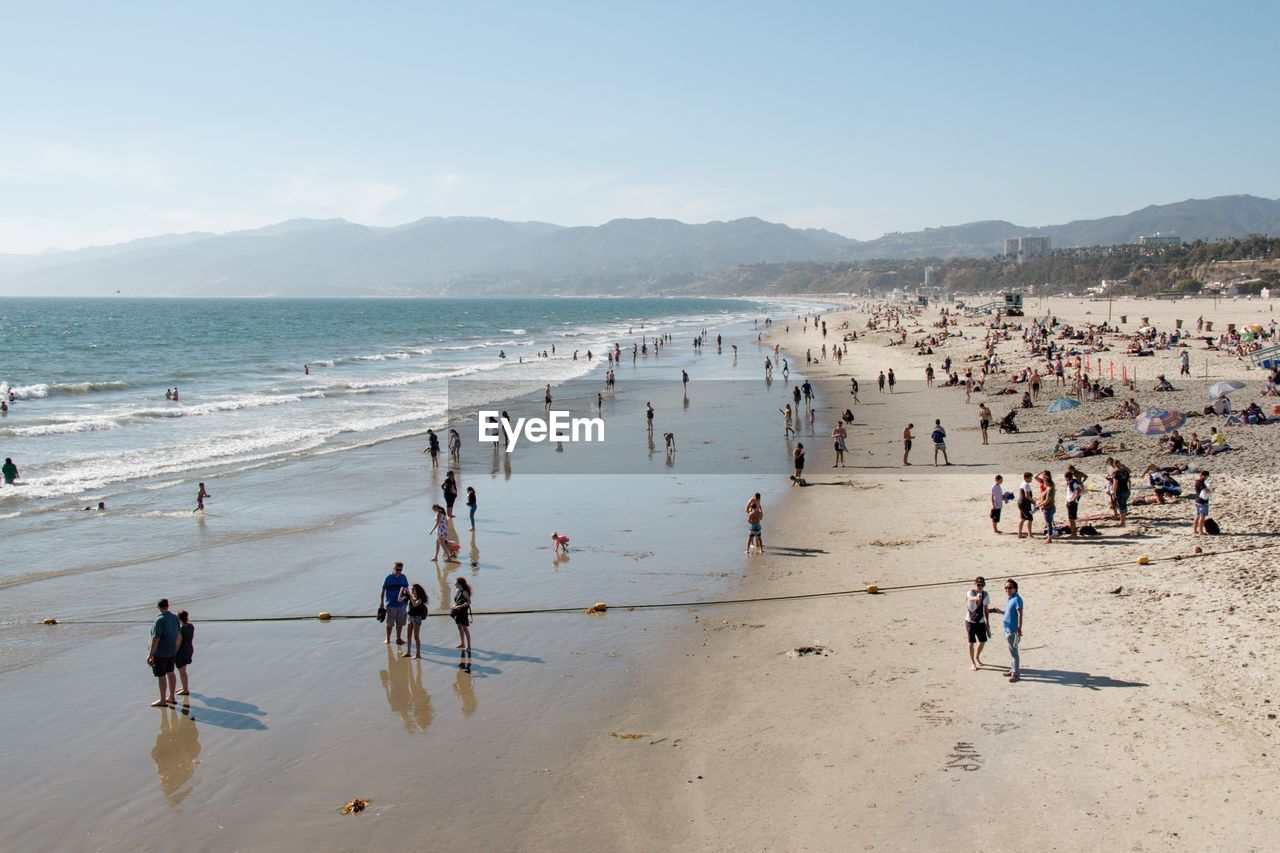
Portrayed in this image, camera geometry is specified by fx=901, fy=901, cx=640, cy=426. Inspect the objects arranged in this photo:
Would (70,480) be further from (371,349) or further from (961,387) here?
(371,349)

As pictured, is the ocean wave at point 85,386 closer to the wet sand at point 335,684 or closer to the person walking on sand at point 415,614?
the wet sand at point 335,684

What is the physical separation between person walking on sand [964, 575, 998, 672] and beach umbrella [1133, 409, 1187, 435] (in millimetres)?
14892

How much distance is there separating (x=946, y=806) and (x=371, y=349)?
80.3m

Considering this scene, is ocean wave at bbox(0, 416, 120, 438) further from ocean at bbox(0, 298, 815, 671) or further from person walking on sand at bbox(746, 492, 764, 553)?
person walking on sand at bbox(746, 492, 764, 553)

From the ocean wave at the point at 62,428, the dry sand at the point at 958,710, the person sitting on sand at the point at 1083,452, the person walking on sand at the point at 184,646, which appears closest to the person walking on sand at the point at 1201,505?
the dry sand at the point at 958,710

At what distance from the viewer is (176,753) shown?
9789 millimetres

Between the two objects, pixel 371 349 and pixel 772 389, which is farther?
pixel 371 349

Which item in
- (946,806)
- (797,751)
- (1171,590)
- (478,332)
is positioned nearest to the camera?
(946,806)

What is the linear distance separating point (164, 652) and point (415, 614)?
3.04 m

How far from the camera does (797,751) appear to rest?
9.34 metres

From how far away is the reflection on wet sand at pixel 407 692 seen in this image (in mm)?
10531

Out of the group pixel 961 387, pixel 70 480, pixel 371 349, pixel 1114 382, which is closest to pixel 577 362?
pixel 371 349

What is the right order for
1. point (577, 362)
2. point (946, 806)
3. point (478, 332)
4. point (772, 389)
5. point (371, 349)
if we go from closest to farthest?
A: point (946, 806) → point (772, 389) → point (577, 362) → point (371, 349) → point (478, 332)

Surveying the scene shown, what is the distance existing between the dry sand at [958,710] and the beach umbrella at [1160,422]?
209 inches
